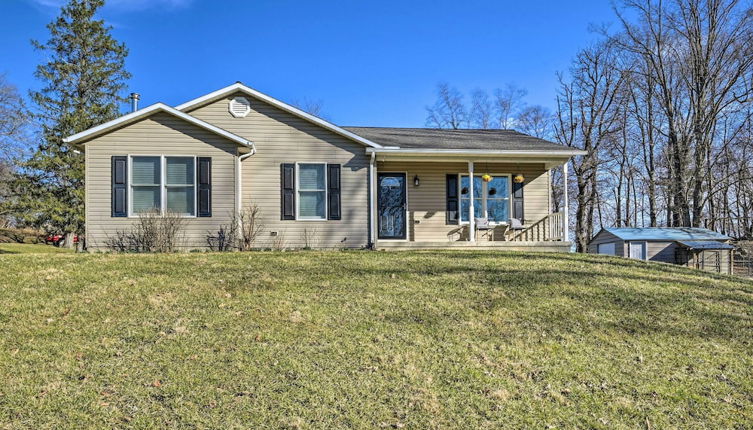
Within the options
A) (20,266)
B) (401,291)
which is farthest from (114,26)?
(401,291)

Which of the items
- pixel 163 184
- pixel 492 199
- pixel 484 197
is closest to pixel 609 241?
pixel 492 199

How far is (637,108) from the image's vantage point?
26328 mm

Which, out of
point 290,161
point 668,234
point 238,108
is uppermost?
point 238,108

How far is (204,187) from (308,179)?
231 centimetres

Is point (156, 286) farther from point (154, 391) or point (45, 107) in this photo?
point (45, 107)

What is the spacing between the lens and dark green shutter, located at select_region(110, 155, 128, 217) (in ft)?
34.4

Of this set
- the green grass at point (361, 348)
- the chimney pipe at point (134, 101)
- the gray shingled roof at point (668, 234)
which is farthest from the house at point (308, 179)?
the gray shingled roof at point (668, 234)

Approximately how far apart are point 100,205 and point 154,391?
7.75 meters

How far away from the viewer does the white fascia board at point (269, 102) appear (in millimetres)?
11570

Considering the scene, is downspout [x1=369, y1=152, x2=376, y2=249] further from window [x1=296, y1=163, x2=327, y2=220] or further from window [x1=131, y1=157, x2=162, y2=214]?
window [x1=131, y1=157, x2=162, y2=214]

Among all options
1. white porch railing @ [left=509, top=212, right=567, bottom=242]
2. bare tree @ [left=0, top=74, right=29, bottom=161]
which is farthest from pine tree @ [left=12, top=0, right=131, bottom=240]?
white porch railing @ [left=509, top=212, right=567, bottom=242]

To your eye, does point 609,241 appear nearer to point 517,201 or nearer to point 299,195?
point 517,201

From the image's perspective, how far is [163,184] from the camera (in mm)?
10617

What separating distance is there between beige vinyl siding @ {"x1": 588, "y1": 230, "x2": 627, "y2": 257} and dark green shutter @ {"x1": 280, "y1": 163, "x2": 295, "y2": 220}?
1473 centimetres
